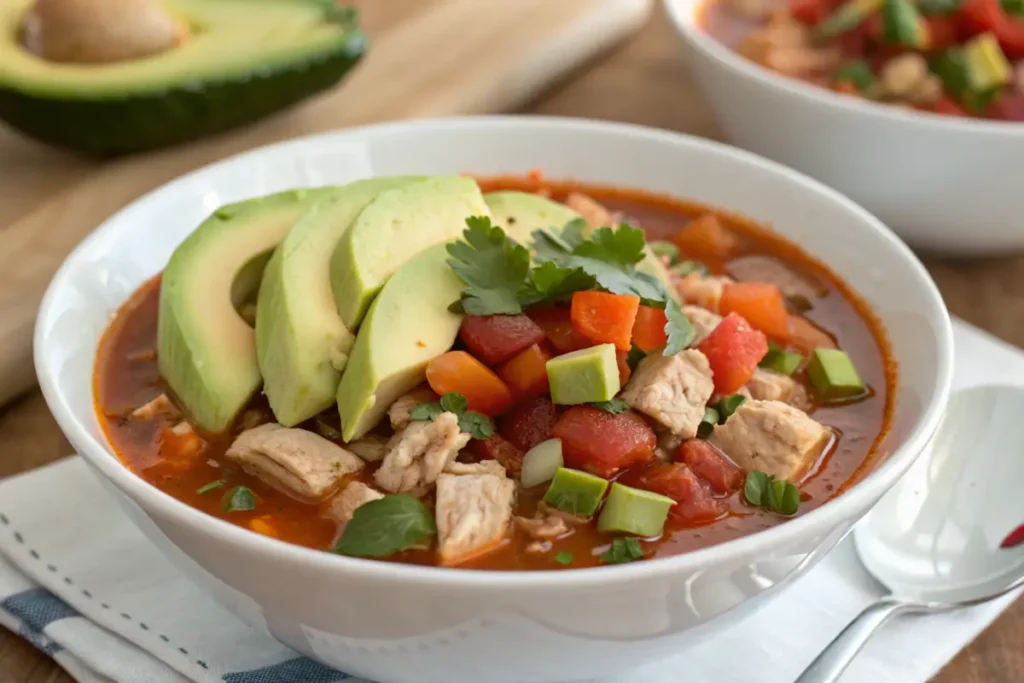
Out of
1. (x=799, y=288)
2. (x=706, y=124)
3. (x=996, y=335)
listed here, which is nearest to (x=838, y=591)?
(x=799, y=288)

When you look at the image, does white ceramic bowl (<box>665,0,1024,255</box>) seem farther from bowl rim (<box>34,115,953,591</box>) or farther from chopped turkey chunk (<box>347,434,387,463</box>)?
chopped turkey chunk (<box>347,434,387,463</box>)

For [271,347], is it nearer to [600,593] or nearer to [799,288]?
[600,593]

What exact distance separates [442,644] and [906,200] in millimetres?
2423

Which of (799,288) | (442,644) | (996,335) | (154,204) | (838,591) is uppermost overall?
(154,204)

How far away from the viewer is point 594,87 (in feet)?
15.7

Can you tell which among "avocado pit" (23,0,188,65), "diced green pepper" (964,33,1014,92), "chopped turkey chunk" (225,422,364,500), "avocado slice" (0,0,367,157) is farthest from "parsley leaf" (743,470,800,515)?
"avocado pit" (23,0,188,65)

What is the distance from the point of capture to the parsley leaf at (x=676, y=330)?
2.40 metres

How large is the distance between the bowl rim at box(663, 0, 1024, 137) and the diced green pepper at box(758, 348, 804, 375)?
3.89 ft

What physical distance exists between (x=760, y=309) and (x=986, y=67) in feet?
5.53

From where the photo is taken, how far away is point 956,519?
2.64 meters

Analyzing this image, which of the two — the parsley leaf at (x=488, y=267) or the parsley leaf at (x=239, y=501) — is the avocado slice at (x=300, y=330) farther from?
the parsley leaf at (x=488, y=267)

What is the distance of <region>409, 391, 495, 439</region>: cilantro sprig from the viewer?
2254 mm

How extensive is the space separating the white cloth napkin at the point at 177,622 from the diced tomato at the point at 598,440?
1.33 ft

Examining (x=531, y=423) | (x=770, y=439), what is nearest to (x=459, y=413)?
(x=531, y=423)
